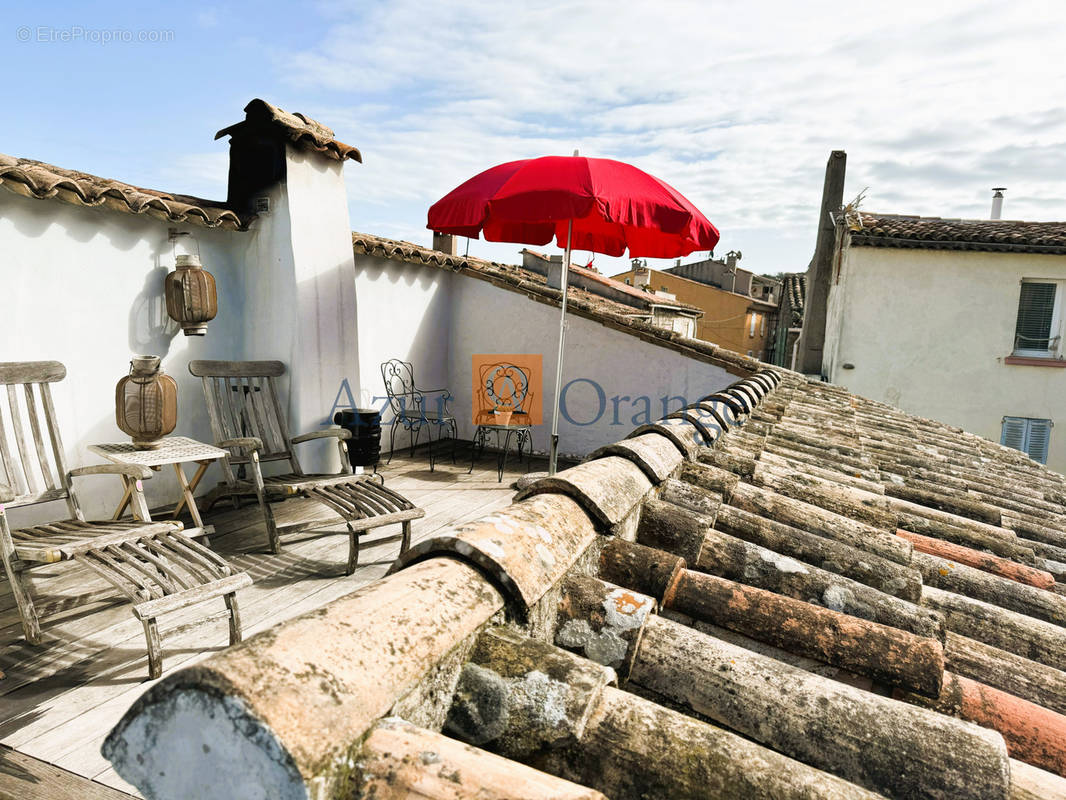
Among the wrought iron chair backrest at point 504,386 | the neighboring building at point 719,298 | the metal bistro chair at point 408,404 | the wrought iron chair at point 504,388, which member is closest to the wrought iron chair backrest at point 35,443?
the metal bistro chair at point 408,404

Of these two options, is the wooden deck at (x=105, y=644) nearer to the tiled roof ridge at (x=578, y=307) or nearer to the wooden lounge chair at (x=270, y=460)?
the wooden lounge chair at (x=270, y=460)

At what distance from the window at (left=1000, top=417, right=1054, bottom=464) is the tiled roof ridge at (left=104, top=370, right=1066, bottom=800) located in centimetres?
1063

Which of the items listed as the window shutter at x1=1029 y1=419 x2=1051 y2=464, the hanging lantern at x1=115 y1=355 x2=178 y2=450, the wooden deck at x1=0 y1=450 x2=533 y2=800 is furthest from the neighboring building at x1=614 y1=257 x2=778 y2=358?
the hanging lantern at x1=115 y1=355 x2=178 y2=450

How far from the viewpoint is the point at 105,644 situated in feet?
8.76

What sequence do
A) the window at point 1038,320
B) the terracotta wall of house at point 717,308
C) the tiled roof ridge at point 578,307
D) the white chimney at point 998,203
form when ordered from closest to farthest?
the tiled roof ridge at point 578,307 < the window at point 1038,320 < the white chimney at point 998,203 < the terracotta wall of house at point 717,308

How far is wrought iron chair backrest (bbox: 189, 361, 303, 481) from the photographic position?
428 cm

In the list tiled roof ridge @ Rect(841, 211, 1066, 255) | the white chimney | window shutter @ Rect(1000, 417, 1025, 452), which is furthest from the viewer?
the white chimney

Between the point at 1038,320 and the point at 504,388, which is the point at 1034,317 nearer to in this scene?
the point at 1038,320

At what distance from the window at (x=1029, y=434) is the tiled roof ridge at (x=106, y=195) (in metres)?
11.6

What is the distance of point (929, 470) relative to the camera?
3143 millimetres

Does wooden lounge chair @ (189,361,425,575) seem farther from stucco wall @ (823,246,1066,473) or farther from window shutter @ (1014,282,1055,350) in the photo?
window shutter @ (1014,282,1055,350)

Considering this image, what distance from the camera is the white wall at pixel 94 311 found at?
11.8 feet

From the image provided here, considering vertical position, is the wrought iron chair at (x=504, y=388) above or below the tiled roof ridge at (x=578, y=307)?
below

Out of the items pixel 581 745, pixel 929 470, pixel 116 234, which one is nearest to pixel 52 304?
pixel 116 234
